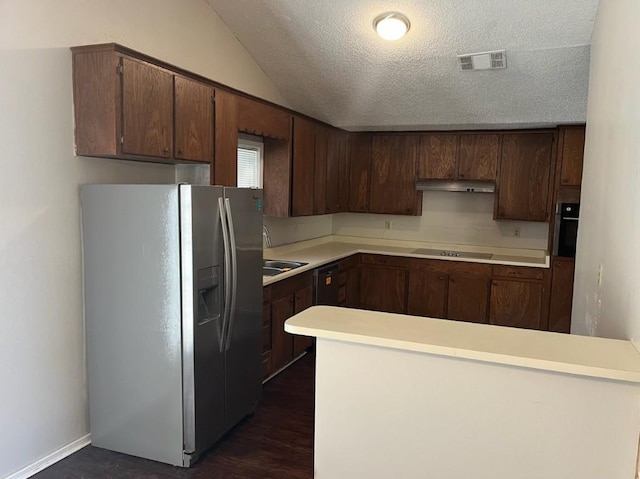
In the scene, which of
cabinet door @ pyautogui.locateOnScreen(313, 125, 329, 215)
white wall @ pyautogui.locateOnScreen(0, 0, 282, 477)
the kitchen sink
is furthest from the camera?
cabinet door @ pyautogui.locateOnScreen(313, 125, 329, 215)

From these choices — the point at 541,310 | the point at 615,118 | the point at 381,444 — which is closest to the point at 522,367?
the point at 381,444

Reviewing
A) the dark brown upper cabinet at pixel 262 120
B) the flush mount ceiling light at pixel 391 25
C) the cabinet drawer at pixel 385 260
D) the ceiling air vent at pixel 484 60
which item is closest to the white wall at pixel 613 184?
the ceiling air vent at pixel 484 60

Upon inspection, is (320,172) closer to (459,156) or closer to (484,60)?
(459,156)

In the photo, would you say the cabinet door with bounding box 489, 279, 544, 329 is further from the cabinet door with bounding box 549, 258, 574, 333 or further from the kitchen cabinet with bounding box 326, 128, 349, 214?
the kitchen cabinet with bounding box 326, 128, 349, 214

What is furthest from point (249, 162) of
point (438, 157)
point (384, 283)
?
point (438, 157)

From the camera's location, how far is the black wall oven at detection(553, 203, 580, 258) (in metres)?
4.62

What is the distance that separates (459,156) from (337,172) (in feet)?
4.32

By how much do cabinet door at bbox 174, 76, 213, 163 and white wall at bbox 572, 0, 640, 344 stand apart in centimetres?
220

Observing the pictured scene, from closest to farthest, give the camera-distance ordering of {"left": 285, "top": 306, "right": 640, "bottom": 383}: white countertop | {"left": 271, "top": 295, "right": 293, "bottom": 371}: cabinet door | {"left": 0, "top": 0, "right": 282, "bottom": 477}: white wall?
{"left": 285, "top": 306, "right": 640, "bottom": 383}: white countertop → {"left": 0, "top": 0, "right": 282, "bottom": 477}: white wall → {"left": 271, "top": 295, "right": 293, "bottom": 371}: cabinet door

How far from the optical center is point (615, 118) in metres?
1.88

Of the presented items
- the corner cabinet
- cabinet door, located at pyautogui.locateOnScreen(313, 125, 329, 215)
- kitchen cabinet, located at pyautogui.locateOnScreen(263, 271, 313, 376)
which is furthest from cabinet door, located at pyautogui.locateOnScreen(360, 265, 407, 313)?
the corner cabinet

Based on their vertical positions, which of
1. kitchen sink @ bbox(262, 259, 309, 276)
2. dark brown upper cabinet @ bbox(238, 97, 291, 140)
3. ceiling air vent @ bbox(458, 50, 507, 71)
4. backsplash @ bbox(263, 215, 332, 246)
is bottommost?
kitchen sink @ bbox(262, 259, 309, 276)

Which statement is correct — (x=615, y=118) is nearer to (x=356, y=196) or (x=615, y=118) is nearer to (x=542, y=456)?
(x=542, y=456)

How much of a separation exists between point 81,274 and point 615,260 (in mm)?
2548
